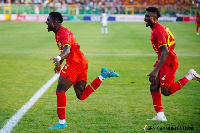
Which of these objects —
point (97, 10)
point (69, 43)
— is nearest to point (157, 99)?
point (69, 43)

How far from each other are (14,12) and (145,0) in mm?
21340

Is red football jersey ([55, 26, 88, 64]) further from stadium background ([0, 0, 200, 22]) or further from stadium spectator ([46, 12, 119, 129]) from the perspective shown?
stadium background ([0, 0, 200, 22])

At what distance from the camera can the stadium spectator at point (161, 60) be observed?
620 cm

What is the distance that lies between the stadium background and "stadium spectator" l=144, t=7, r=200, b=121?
4795cm

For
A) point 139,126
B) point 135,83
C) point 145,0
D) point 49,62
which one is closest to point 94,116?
point 139,126

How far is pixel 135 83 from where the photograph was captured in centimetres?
1048

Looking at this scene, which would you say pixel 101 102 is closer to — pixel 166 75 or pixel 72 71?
pixel 72 71

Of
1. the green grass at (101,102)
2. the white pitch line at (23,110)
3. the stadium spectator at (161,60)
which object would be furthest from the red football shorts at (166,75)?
the white pitch line at (23,110)

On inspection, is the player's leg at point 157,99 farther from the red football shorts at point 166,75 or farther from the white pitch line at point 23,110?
the white pitch line at point 23,110

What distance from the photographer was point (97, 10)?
186 feet

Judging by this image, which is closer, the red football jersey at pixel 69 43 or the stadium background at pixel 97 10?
the red football jersey at pixel 69 43

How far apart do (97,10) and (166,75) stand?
168 ft

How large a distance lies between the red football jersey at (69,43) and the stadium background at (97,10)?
47739 millimetres

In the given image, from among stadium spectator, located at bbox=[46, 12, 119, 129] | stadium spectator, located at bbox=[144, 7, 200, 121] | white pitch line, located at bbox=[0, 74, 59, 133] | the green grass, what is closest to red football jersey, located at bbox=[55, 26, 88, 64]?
stadium spectator, located at bbox=[46, 12, 119, 129]
